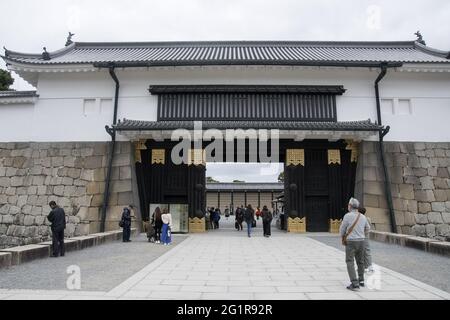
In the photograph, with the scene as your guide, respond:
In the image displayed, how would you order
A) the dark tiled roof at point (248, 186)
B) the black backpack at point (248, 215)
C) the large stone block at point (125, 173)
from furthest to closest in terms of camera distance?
1. the dark tiled roof at point (248, 186)
2. the large stone block at point (125, 173)
3. the black backpack at point (248, 215)

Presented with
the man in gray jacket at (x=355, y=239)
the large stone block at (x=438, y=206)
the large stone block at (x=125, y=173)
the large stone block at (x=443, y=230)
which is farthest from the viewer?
the large stone block at (x=125, y=173)

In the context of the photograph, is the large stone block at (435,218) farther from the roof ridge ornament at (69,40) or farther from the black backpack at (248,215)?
the roof ridge ornament at (69,40)

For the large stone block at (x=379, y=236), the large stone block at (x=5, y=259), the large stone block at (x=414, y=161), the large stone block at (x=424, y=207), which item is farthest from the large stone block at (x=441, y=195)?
the large stone block at (x=5, y=259)

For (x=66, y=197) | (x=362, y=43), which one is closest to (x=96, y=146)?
(x=66, y=197)

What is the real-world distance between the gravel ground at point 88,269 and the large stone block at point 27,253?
17 cm

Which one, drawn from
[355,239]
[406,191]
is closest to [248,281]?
[355,239]

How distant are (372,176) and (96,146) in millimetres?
12673

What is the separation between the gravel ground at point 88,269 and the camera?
5.76 metres

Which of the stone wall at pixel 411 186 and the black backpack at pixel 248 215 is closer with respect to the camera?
the stone wall at pixel 411 186

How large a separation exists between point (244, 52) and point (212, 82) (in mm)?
5301

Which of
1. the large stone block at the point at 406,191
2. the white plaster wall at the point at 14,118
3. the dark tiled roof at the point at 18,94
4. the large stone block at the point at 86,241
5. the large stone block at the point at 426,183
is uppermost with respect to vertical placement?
the dark tiled roof at the point at 18,94

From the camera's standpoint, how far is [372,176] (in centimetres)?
1501

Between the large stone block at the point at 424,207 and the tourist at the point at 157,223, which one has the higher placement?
the large stone block at the point at 424,207
